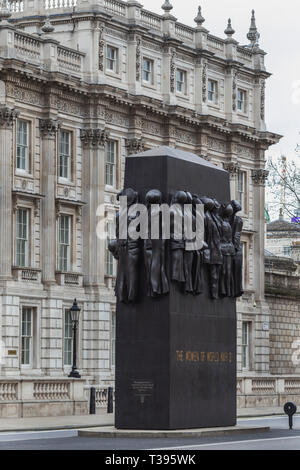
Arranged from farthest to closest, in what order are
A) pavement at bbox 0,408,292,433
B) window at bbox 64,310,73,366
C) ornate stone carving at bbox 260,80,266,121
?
ornate stone carving at bbox 260,80,266,121
window at bbox 64,310,73,366
pavement at bbox 0,408,292,433

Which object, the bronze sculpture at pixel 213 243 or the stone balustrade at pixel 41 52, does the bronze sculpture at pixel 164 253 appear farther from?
the stone balustrade at pixel 41 52

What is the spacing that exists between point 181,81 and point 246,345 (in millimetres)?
15169

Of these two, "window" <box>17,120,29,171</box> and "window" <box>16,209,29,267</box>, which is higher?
"window" <box>17,120,29,171</box>

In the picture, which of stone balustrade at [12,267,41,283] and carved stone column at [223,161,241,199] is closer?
stone balustrade at [12,267,41,283]

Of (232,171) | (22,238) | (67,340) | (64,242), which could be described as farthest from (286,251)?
(22,238)

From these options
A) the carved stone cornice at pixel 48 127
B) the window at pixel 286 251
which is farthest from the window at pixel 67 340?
the window at pixel 286 251

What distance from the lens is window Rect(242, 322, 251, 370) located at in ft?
278

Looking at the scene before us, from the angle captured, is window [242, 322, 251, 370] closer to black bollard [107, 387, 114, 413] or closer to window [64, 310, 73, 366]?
window [64, 310, 73, 366]

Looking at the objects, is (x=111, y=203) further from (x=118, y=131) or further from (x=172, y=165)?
(x=172, y=165)

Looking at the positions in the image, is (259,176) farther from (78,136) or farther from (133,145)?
(78,136)

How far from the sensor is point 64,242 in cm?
7181

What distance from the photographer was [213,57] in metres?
83.2

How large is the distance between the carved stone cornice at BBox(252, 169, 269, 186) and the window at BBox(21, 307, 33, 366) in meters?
23.1

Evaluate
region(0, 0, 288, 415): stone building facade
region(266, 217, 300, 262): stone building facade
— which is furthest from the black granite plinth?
region(266, 217, 300, 262): stone building facade
